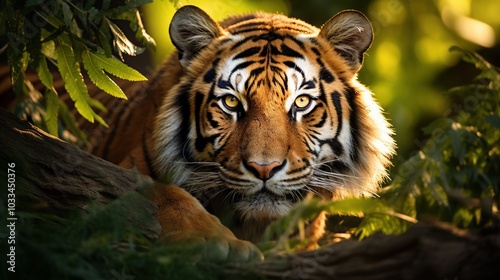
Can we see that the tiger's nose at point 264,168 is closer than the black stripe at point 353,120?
Yes

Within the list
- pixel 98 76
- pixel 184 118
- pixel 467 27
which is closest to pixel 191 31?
pixel 184 118

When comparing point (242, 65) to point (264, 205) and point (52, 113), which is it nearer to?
point (264, 205)

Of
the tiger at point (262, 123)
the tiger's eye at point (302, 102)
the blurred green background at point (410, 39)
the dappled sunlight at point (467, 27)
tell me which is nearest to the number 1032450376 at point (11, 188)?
the tiger at point (262, 123)

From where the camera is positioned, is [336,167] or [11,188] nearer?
[11,188]

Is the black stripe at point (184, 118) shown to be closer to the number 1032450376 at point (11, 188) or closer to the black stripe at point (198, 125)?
the black stripe at point (198, 125)

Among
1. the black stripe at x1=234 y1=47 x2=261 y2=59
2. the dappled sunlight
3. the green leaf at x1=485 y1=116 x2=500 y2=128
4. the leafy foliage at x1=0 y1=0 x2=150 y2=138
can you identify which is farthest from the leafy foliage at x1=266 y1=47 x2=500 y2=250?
the dappled sunlight

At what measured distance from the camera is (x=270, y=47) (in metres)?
3.92

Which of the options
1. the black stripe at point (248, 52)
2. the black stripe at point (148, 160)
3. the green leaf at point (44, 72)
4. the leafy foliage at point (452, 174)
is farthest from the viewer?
the black stripe at point (148, 160)

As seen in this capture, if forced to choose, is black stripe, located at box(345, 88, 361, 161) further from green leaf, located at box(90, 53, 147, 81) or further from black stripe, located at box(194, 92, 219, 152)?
green leaf, located at box(90, 53, 147, 81)

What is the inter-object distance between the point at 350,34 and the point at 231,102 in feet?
2.28

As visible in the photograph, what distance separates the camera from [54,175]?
307 centimetres

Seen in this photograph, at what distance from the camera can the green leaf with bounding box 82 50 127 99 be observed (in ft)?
11.3

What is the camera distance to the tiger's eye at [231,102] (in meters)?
3.72

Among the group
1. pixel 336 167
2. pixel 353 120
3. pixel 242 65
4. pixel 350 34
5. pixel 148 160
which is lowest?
pixel 148 160
